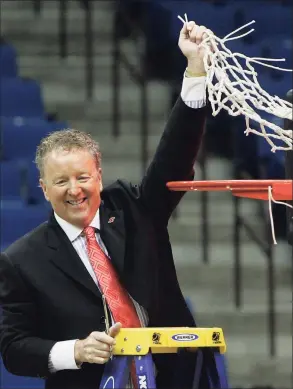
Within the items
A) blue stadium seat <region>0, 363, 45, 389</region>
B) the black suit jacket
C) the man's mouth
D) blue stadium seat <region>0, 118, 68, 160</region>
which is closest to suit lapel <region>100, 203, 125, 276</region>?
the black suit jacket

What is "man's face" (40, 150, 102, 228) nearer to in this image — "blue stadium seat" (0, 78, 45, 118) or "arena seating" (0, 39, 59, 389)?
"arena seating" (0, 39, 59, 389)

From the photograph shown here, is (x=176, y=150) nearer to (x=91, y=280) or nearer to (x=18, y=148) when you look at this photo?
(x=91, y=280)

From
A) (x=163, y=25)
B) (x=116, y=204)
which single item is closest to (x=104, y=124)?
(x=163, y=25)

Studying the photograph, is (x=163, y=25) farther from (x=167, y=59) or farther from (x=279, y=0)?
(x=279, y=0)

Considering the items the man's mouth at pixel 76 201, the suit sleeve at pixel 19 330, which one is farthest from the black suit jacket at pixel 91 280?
the man's mouth at pixel 76 201

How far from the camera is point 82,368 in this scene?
299cm

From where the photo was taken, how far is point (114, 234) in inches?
120

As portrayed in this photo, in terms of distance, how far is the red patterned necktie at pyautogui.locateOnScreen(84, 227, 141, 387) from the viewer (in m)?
2.96

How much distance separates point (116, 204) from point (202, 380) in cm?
57

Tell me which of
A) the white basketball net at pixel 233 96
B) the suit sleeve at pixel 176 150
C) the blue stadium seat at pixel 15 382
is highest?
the white basketball net at pixel 233 96

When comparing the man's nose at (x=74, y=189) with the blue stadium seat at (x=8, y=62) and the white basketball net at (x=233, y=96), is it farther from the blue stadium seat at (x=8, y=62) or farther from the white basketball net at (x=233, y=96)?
the blue stadium seat at (x=8, y=62)

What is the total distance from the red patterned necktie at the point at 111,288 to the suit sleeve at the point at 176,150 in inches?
8.4

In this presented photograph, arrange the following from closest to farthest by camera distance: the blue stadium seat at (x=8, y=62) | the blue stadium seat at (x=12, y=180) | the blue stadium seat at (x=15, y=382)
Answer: the blue stadium seat at (x=15, y=382) < the blue stadium seat at (x=12, y=180) < the blue stadium seat at (x=8, y=62)

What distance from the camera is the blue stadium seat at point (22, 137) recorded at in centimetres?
600
